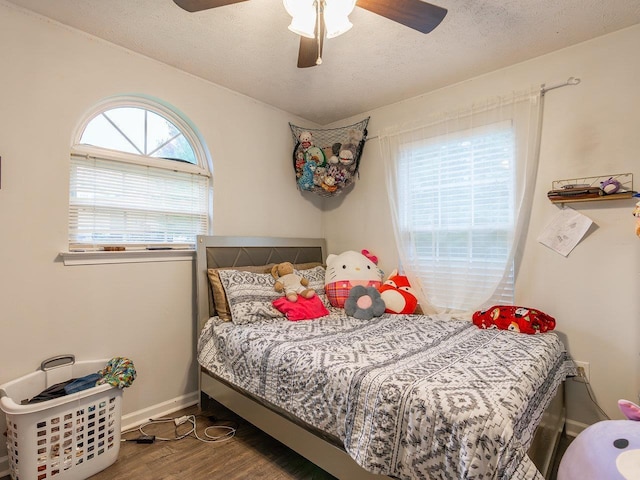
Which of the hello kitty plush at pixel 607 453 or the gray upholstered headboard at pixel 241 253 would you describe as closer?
the hello kitty plush at pixel 607 453

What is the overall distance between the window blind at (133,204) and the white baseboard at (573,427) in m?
2.89

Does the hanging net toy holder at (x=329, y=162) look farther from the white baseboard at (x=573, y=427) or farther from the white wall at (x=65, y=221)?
the white baseboard at (x=573, y=427)

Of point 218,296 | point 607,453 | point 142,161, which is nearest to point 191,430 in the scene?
point 218,296

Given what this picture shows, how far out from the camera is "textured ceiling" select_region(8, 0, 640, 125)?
1790 mm

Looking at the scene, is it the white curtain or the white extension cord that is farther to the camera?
the white curtain

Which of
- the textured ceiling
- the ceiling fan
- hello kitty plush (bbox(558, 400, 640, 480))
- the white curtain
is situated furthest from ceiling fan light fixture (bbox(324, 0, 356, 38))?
hello kitty plush (bbox(558, 400, 640, 480))

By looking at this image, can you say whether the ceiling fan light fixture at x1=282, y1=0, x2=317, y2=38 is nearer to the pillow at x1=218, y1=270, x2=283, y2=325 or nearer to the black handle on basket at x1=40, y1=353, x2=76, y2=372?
the pillow at x1=218, y1=270, x2=283, y2=325

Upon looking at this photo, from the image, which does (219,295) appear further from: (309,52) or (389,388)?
(309,52)

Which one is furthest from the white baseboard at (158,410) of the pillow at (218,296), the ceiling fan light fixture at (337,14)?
the ceiling fan light fixture at (337,14)

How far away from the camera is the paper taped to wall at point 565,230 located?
2.06 meters

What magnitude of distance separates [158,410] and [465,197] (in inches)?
106

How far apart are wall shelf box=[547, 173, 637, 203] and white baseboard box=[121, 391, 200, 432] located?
2.85m

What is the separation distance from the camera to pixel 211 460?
1.83m

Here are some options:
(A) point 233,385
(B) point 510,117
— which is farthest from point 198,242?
(B) point 510,117
